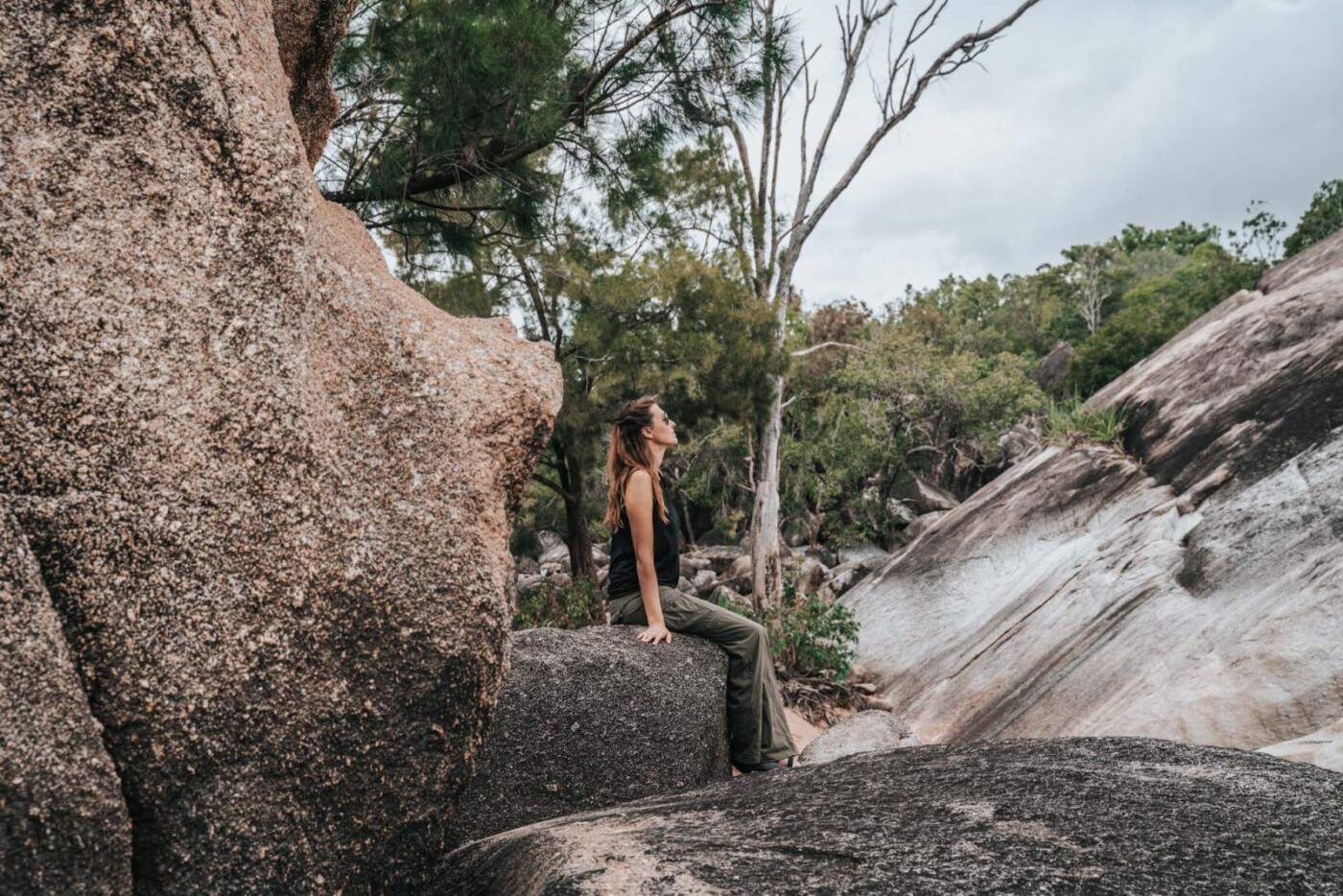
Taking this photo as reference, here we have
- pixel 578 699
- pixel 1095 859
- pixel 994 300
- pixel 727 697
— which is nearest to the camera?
pixel 1095 859

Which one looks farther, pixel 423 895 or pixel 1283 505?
pixel 1283 505

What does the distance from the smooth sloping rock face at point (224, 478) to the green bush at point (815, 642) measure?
28.3 feet

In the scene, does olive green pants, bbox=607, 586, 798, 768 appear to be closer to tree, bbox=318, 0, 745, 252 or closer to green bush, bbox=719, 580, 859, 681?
tree, bbox=318, 0, 745, 252

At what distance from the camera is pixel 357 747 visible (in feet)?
7.26

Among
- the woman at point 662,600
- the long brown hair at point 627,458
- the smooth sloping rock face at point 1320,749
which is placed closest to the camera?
the smooth sloping rock face at point 1320,749

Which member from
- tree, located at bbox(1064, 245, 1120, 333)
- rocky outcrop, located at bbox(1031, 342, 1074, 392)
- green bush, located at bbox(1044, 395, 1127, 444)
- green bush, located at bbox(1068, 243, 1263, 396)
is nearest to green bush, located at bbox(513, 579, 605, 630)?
green bush, located at bbox(1044, 395, 1127, 444)

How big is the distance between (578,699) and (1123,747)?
1.92 m

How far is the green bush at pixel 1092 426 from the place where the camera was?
11383 millimetres

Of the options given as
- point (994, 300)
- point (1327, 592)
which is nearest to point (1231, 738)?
point (1327, 592)

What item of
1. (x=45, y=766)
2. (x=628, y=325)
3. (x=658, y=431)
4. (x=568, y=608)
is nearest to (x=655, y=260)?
(x=628, y=325)

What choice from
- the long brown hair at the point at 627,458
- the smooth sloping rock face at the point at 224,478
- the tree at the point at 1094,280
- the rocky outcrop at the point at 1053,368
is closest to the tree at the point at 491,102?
the long brown hair at the point at 627,458

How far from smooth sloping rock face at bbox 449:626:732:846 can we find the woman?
0.24 meters

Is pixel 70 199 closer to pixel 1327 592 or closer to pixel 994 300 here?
pixel 1327 592

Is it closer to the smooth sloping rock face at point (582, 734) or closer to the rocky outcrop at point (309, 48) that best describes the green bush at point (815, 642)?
the smooth sloping rock face at point (582, 734)
